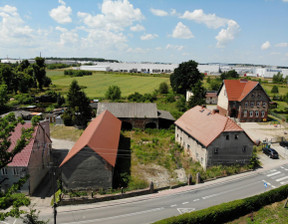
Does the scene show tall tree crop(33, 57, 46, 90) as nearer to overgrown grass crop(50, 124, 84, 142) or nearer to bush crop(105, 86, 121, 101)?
bush crop(105, 86, 121, 101)

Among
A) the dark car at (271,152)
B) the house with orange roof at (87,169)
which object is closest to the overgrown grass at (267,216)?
the dark car at (271,152)

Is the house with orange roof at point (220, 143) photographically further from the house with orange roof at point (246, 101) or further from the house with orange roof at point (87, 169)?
the house with orange roof at point (246, 101)

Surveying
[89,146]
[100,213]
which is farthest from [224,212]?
[89,146]

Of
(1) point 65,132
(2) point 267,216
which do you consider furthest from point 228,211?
(1) point 65,132

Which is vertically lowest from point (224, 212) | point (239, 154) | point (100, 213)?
point (100, 213)

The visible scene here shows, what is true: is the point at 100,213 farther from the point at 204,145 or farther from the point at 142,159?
the point at 204,145

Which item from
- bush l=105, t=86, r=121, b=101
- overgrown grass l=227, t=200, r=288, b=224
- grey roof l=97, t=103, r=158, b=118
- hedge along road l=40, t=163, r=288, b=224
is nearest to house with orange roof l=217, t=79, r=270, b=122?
grey roof l=97, t=103, r=158, b=118
